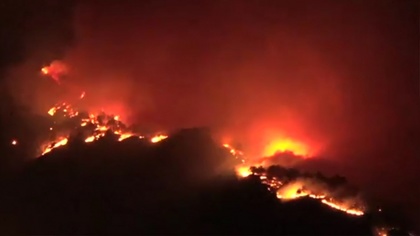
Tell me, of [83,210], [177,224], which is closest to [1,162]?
[83,210]

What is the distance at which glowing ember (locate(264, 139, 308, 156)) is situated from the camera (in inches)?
666

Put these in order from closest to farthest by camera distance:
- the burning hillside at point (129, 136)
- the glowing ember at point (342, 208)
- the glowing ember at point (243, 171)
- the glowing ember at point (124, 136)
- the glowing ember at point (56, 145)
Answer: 1. the glowing ember at point (342, 208)
2. the burning hillside at point (129, 136)
3. the glowing ember at point (243, 171)
4. the glowing ember at point (124, 136)
5. the glowing ember at point (56, 145)

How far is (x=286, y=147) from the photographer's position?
56.1 ft

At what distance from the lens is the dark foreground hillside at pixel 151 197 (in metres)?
13.2

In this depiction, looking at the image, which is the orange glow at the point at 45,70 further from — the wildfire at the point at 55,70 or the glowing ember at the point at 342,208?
the glowing ember at the point at 342,208

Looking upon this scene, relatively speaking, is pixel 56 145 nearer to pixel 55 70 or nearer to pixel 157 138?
pixel 157 138

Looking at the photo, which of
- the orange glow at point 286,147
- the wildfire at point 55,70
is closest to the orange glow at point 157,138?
the orange glow at point 286,147

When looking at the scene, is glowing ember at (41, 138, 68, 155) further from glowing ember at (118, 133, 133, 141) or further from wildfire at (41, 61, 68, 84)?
wildfire at (41, 61, 68, 84)

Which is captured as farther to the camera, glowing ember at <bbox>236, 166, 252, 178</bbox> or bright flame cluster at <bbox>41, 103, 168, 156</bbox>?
bright flame cluster at <bbox>41, 103, 168, 156</bbox>

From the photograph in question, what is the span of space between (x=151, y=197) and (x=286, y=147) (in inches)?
196

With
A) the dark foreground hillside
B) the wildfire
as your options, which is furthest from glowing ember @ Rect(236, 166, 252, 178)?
the wildfire

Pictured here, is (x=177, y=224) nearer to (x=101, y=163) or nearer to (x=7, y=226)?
(x=101, y=163)

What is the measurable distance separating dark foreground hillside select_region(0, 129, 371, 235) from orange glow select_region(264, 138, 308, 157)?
2.46 metres

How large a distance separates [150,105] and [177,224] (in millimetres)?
5904
